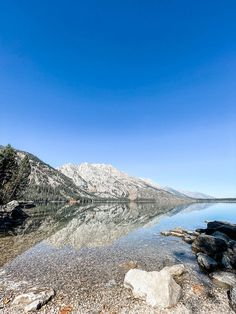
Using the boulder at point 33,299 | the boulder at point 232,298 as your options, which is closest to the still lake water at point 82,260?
the boulder at point 33,299

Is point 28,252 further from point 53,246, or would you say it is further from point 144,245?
point 144,245

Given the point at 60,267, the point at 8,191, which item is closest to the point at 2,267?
the point at 60,267

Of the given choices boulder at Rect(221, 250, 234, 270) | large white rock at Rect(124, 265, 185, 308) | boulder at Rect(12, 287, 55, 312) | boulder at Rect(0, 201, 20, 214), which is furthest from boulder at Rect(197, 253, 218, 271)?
boulder at Rect(0, 201, 20, 214)

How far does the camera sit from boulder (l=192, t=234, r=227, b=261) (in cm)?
3285

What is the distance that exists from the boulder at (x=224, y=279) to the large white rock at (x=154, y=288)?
244 inches

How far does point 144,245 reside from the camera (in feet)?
138

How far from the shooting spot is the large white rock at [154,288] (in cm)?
1880

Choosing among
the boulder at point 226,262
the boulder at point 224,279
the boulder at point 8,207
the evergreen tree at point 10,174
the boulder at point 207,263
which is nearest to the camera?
the boulder at point 224,279

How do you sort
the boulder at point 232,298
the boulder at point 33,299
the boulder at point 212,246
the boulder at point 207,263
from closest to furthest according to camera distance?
1. the boulder at point 33,299
2. the boulder at point 232,298
3. the boulder at point 207,263
4. the boulder at point 212,246

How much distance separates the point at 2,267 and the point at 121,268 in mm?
14426

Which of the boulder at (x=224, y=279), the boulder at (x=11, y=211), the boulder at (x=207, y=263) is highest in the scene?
the boulder at (x=11, y=211)

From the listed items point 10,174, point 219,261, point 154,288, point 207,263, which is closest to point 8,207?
point 10,174

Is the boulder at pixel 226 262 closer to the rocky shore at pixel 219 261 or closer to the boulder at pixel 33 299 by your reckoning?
the rocky shore at pixel 219 261

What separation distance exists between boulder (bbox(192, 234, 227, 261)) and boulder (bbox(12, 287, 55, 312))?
24.0 metres
